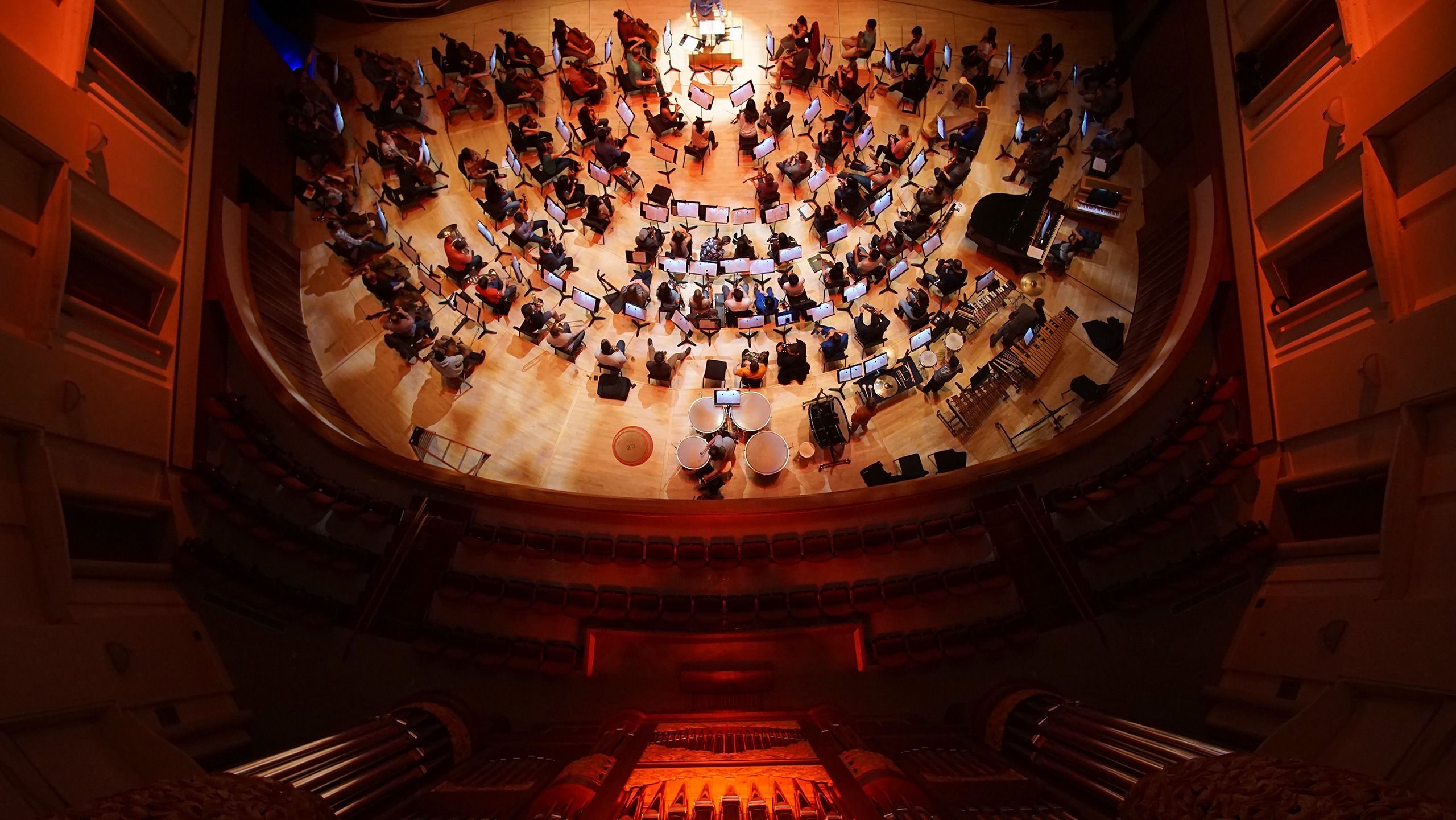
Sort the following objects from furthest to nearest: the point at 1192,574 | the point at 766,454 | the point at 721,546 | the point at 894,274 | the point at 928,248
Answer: the point at 928,248
the point at 894,274
the point at 766,454
the point at 721,546
the point at 1192,574

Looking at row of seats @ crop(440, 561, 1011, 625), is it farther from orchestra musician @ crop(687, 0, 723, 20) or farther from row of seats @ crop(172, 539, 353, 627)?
orchestra musician @ crop(687, 0, 723, 20)

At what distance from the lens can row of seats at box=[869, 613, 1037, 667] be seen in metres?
6.96

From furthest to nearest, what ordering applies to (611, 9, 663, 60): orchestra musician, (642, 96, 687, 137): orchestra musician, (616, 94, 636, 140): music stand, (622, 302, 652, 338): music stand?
(611, 9, 663, 60): orchestra musician
(616, 94, 636, 140): music stand
(642, 96, 687, 137): orchestra musician
(622, 302, 652, 338): music stand

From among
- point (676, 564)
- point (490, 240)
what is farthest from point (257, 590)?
point (490, 240)

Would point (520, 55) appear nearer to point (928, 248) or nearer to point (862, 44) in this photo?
point (862, 44)

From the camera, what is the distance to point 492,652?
279 inches

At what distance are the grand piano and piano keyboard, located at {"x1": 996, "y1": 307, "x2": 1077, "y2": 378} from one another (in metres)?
1.02

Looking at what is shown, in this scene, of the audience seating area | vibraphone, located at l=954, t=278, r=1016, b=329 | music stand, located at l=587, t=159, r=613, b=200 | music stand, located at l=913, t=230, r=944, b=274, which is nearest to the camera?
the audience seating area

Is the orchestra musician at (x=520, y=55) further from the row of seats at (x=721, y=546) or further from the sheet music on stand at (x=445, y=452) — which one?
the row of seats at (x=721, y=546)

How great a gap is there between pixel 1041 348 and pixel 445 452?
7652 millimetres

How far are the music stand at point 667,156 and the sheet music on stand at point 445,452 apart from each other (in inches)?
204

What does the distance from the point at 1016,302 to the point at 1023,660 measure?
5039mm

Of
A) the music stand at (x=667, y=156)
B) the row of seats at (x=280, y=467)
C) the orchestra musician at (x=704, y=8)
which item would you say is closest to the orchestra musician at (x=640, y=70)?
the music stand at (x=667, y=156)

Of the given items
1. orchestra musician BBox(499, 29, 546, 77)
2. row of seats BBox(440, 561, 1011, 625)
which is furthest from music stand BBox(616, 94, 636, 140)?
row of seats BBox(440, 561, 1011, 625)
